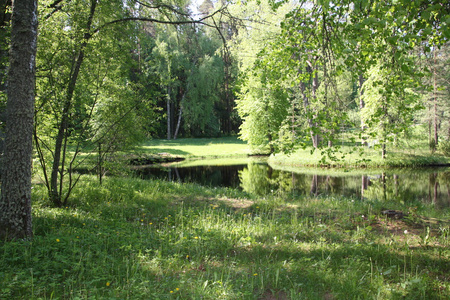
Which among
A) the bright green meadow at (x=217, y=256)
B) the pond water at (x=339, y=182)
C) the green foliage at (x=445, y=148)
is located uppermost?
the green foliage at (x=445, y=148)

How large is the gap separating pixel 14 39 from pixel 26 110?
996 millimetres

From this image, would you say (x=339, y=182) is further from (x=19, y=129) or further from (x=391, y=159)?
(x=19, y=129)

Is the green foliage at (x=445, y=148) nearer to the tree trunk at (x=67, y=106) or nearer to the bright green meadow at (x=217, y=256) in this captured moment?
the bright green meadow at (x=217, y=256)

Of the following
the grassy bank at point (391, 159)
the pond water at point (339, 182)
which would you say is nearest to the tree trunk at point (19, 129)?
the pond water at point (339, 182)

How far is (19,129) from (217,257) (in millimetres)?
3237

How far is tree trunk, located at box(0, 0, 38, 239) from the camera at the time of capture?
13.3ft

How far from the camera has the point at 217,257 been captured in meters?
4.16

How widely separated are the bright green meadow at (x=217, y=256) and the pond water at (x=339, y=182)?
538cm

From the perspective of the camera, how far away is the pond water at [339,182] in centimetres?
1211

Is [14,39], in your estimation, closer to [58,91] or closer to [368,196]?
[58,91]

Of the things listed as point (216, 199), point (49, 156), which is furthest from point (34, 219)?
point (216, 199)

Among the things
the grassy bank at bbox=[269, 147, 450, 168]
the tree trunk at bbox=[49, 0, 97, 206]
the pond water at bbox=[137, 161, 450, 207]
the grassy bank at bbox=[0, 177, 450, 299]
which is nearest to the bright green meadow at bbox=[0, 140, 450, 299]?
the grassy bank at bbox=[0, 177, 450, 299]

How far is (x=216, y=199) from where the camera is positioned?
27.8ft

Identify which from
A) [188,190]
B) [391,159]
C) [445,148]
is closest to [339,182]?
[391,159]
